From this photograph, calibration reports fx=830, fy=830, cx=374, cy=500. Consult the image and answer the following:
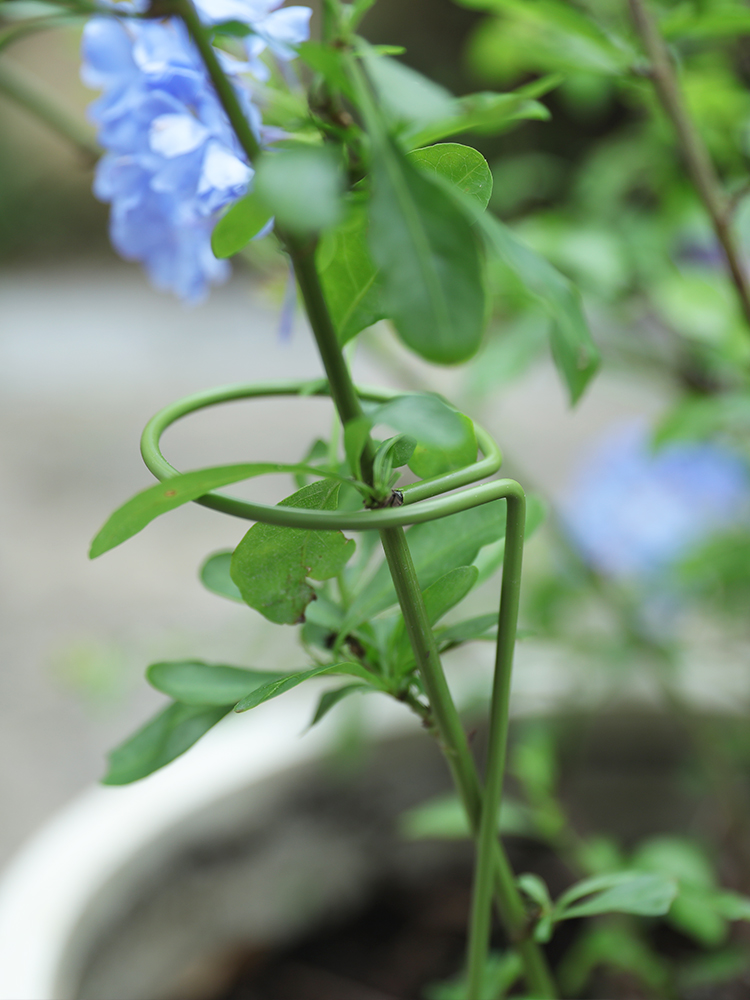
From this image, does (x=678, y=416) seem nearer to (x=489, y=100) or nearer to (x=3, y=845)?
(x=489, y=100)

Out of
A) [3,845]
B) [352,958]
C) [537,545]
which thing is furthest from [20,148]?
[352,958]

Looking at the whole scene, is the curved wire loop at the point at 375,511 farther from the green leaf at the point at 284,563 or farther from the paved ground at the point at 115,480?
the paved ground at the point at 115,480

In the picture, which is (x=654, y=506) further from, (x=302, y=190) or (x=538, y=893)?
(x=302, y=190)

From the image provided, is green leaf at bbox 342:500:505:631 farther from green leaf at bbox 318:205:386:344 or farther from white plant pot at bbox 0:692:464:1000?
white plant pot at bbox 0:692:464:1000

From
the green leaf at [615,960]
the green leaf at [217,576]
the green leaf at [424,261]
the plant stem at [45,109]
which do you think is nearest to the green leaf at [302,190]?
the green leaf at [424,261]

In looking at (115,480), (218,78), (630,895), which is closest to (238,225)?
(218,78)

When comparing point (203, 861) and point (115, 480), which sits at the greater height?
point (203, 861)
